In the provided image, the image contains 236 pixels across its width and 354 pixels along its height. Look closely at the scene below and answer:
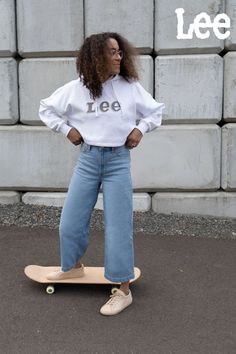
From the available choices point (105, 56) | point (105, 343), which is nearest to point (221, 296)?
point (105, 343)

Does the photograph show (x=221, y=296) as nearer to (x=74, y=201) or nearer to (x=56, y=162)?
(x=74, y=201)

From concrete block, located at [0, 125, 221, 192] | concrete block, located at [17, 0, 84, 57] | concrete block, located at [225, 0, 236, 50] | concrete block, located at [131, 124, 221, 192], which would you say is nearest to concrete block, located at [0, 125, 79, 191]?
concrete block, located at [0, 125, 221, 192]

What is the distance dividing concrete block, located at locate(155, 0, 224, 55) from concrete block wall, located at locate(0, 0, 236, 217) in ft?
0.03

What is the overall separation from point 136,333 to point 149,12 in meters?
3.55

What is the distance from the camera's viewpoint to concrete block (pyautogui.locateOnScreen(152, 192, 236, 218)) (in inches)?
225

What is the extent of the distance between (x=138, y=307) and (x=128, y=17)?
3225 mm

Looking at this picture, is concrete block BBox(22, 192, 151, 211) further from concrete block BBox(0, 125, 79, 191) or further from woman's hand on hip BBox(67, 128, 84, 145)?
woman's hand on hip BBox(67, 128, 84, 145)

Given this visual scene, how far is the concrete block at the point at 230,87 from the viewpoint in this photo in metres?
5.48

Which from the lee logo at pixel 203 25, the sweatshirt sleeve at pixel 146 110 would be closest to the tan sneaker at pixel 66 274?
the sweatshirt sleeve at pixel 146 110

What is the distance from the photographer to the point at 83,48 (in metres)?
3.35

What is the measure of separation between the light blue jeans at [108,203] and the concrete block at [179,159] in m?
2.25

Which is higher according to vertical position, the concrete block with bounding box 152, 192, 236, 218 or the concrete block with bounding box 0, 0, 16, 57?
the concrete block with bounding box 0, 0, 16, 57

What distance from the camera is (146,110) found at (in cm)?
345

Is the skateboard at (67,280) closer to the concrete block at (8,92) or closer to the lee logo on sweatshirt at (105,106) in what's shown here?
the lee logo on sweatshirt at (105,106)
